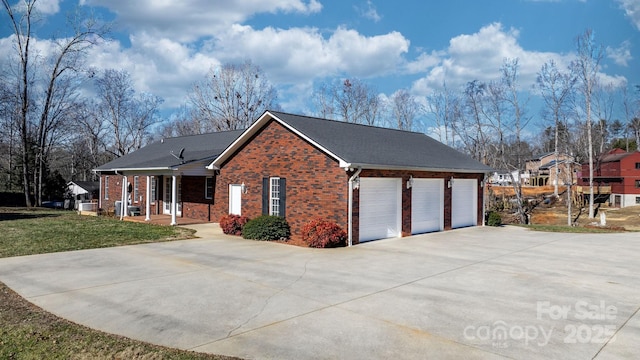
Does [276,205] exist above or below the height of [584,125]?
below

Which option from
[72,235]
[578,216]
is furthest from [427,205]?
[578,216]

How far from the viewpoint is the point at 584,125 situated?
40000 mm

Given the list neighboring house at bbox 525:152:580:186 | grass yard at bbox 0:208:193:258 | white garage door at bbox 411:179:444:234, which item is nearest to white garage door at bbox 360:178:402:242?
white garage door at bbox 411:179:444:234

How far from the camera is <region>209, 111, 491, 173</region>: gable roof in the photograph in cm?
1445

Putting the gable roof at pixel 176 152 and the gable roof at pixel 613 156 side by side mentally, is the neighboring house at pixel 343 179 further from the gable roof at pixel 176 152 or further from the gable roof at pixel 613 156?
the gable roof at pixel 613 156

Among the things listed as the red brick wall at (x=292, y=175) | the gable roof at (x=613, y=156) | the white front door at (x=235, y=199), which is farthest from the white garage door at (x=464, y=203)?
the gable roof at (x=613, y=156)

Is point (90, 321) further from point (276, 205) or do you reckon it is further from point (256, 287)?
point (276, 205)

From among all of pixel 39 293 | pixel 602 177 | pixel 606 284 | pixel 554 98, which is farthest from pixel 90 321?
pixel 602 177

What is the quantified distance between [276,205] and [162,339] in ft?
36.0

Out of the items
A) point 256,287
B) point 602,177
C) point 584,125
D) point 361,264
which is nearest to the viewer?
point 256,287

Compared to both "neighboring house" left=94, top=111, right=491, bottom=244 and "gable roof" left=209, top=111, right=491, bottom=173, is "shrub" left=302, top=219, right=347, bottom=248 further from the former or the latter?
"gable roof" left=209, top=111, right=491, bottom=173

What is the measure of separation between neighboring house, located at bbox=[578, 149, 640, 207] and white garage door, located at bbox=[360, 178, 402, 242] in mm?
42109

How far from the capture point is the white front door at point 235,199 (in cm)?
1844

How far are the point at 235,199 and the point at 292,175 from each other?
4350 millimetres
